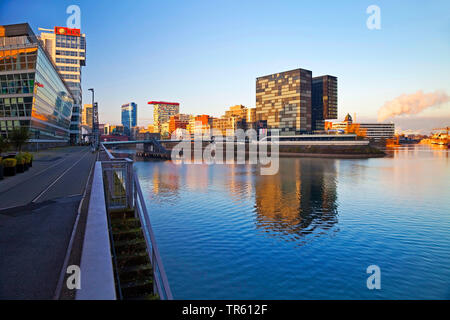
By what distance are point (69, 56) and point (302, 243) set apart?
15301 centimetres

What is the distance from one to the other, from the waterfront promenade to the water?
6.41 metres

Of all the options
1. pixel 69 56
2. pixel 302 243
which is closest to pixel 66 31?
pixel 69 56

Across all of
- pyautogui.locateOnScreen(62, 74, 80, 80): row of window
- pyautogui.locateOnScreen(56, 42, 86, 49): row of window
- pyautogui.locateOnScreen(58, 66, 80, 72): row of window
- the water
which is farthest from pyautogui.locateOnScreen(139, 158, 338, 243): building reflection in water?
pyautogui.locateOnScreen(56, 42, 86, 49): row of window

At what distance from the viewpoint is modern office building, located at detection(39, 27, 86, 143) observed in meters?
136

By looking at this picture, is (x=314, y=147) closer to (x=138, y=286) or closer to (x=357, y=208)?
(x=357, y=208)

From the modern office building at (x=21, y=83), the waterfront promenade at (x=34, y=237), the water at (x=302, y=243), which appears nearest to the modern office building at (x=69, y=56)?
the modern office building at (x=21, y=83)

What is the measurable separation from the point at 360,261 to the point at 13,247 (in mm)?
17295

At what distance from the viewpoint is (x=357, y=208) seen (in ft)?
101

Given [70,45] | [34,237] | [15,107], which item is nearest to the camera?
[34,237]

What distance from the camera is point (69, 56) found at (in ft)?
456

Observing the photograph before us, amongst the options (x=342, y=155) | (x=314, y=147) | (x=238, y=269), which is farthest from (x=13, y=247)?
(x=314, y=147)

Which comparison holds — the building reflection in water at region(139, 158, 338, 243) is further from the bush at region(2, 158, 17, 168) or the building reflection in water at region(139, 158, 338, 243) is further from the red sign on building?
the red sign on building

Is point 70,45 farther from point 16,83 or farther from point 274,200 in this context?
point 274,200

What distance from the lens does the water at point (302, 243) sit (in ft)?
Result: 47.7
